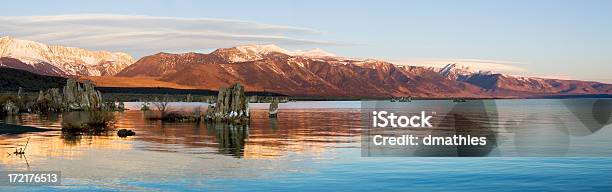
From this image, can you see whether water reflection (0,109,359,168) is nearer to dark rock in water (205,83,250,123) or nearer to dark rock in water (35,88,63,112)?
dark rock in water (205,83,250,123)

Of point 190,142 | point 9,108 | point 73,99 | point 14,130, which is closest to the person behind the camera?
point 190,142

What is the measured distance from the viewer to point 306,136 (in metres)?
57.2

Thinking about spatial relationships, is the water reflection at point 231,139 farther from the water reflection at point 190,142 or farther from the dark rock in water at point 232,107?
the dark rock in water at point 232,107

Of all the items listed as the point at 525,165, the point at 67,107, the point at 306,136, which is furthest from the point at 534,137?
the point at 67,107

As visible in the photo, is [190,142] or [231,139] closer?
[190,142]

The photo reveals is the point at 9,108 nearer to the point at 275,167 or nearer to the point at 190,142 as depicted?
the point at 190,142

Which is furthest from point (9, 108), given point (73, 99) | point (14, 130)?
point (14, 130)

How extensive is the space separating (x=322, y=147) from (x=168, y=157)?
11.0 meters

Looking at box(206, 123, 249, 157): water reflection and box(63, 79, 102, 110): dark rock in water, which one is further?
box(63, 79, 102, 110): dark rock in water

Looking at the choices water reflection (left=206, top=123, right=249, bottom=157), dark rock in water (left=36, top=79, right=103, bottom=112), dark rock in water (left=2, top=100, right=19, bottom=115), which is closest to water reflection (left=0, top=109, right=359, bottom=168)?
water reflection (left=206, top=123, right=249, bottom=157)

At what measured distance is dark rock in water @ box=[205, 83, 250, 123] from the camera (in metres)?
74.2

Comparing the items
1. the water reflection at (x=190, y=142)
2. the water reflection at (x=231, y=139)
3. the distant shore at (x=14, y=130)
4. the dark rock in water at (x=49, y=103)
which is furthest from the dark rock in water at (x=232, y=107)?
the dark rock in water at (x=49, y=103)

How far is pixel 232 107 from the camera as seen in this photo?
251ft

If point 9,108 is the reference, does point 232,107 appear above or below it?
above
